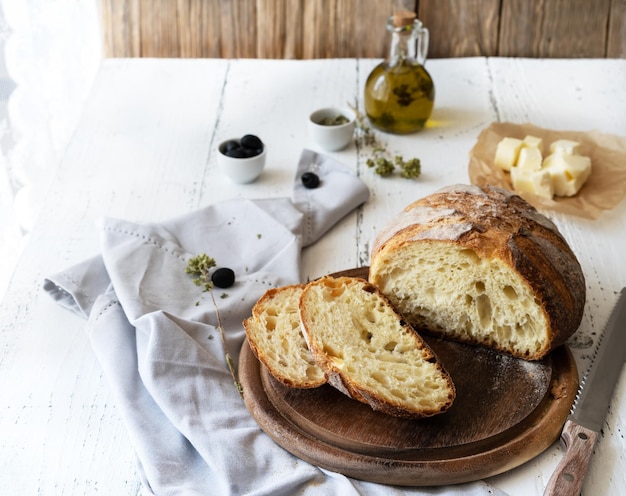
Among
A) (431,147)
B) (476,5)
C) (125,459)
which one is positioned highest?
(476,5)

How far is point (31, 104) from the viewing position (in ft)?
10.6

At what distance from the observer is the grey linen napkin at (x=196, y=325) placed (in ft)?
6.03

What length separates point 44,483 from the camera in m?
1.83

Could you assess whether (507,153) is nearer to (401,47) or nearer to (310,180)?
(401,47)

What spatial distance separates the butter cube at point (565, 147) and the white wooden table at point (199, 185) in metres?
0.27

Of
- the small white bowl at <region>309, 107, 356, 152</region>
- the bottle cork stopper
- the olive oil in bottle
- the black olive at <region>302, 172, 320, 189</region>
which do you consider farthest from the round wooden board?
the bottle cork stopper

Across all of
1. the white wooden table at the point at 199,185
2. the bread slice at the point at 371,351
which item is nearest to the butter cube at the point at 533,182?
the white wooden table at the point at 199,185

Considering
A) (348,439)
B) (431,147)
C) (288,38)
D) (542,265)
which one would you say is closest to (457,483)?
(348,439)

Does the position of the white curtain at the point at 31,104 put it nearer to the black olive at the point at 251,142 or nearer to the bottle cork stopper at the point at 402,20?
the black olive at the point at 251,142

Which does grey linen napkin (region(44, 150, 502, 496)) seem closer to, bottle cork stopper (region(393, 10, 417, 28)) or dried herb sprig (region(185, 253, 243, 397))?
dried herb sprig (region(185, 253, 243, 397))

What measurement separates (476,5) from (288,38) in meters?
0.96

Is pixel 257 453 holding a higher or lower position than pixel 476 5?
lower

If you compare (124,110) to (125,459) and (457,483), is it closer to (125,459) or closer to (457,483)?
(125,459)

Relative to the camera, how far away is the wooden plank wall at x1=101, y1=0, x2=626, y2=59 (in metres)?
3.92
